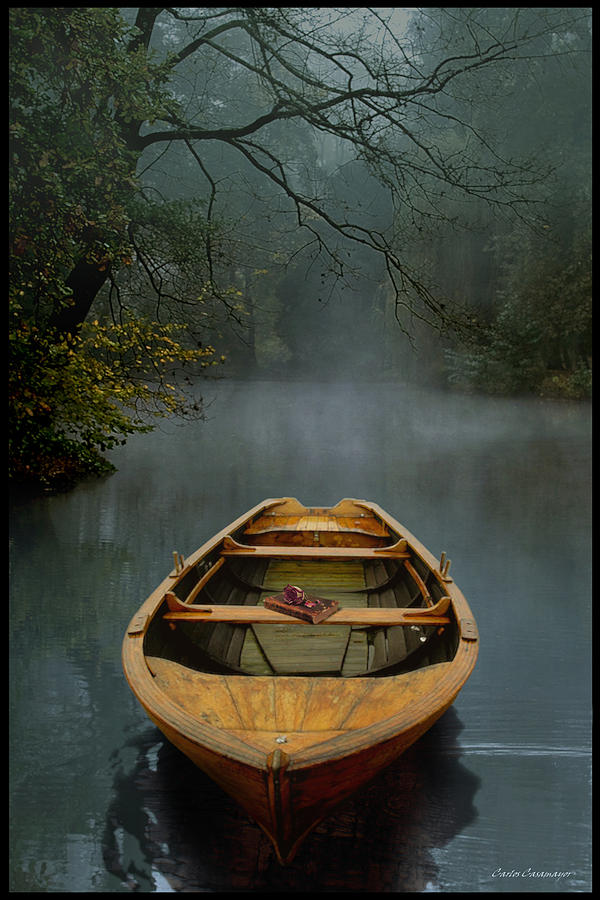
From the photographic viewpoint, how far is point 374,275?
21.5 m

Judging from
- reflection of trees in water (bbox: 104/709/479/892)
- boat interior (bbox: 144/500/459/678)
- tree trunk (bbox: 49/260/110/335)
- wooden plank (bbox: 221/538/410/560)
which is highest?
tree trunk (bbox: 49/260/110/335)

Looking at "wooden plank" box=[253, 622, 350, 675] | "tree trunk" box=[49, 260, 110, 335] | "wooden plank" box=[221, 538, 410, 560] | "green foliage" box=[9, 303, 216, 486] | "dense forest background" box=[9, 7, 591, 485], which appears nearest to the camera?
"wooden plank" box=[253, 622, 350, 675]

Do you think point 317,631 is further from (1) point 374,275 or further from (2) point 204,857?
(1) point 374,275

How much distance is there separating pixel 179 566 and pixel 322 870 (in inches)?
65.2

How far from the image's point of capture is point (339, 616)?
9.57 ft

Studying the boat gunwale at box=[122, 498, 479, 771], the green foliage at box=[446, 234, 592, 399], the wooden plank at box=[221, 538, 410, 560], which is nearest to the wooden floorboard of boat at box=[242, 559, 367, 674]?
the wooden plank at box=[221, 538, 410, 560]

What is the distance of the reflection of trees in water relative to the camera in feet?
7.13

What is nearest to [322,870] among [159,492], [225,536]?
[225,536]

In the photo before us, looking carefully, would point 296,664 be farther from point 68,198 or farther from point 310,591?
point 68,198

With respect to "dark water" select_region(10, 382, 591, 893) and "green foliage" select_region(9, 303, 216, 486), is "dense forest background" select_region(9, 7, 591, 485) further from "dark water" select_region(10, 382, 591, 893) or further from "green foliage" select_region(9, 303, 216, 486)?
"dark water" select_region(10, 382, 591, 893)

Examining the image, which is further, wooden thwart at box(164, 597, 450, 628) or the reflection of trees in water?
wooden thwart at box(164, 597, 450, 628)

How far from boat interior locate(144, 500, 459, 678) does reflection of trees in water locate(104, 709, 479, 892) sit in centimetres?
52

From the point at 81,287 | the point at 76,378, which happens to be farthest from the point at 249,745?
the point at 81,287

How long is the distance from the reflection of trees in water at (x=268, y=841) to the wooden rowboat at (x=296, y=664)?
0.36 meters
